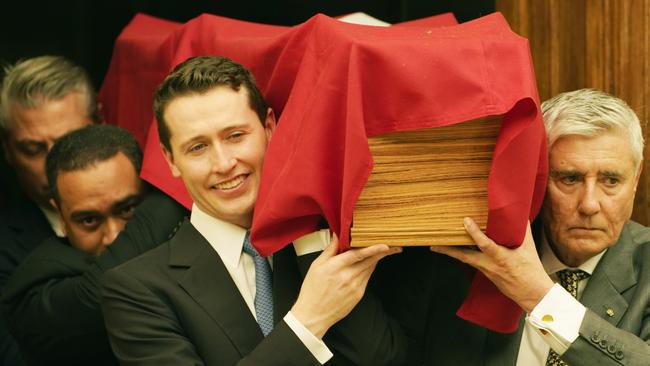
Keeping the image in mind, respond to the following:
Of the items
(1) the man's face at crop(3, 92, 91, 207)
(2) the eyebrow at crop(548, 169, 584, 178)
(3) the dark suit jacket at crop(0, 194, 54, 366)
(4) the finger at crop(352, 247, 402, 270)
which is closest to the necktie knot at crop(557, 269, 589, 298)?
(2) the eyebrow at crop(548, 169, 584, 178)

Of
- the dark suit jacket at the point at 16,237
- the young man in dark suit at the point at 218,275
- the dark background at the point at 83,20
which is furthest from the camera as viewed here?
the dark background at the point at 83,20

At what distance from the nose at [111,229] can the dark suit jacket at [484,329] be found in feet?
3.09

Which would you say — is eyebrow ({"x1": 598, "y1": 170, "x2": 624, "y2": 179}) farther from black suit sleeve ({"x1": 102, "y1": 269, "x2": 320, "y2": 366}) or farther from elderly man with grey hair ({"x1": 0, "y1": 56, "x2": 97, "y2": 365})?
elderly man with grey hair ({"x1": 0, "y1": 56, "x2": 97, "y2": 365})

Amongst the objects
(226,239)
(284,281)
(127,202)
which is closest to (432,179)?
(284,281)

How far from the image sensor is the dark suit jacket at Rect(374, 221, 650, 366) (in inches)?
102

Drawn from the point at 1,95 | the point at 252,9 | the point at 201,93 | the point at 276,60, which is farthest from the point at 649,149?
the point at 1,95

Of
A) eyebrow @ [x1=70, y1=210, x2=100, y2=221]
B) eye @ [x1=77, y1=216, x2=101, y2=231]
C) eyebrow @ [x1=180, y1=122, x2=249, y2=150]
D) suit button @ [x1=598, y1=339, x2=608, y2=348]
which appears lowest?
suit button @ [x1=598, y1=339, x2=608, y2=348]

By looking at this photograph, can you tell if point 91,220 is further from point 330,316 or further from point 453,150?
point 453,150

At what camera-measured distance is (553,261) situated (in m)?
2.72

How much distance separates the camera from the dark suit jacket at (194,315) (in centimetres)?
244

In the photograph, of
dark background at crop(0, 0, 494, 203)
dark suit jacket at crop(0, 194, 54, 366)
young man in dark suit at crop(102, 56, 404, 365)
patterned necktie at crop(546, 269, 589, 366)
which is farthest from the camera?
dark background at crop(0, 0, 494, 203)

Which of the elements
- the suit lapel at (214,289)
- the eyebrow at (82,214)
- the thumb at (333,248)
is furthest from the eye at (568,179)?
the eyebrow at (82,214)

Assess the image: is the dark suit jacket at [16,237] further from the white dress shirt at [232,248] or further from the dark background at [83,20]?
the white dress shirt at [232,248]

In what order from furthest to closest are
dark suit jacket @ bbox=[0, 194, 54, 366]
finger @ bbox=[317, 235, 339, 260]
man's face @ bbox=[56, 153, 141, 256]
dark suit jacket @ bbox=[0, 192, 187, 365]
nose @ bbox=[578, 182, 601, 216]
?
dark suit jacket @ bbox=[0, 194, 54, 366] → man's face @ bbox=[56, 153, 141, 256] → dark suit jacket @ bbox=[0, 192, 187, 365] → nose @ bbox=[578, 182, 601, 216] → finger @ bbox=[317, 235, 339, 260]
